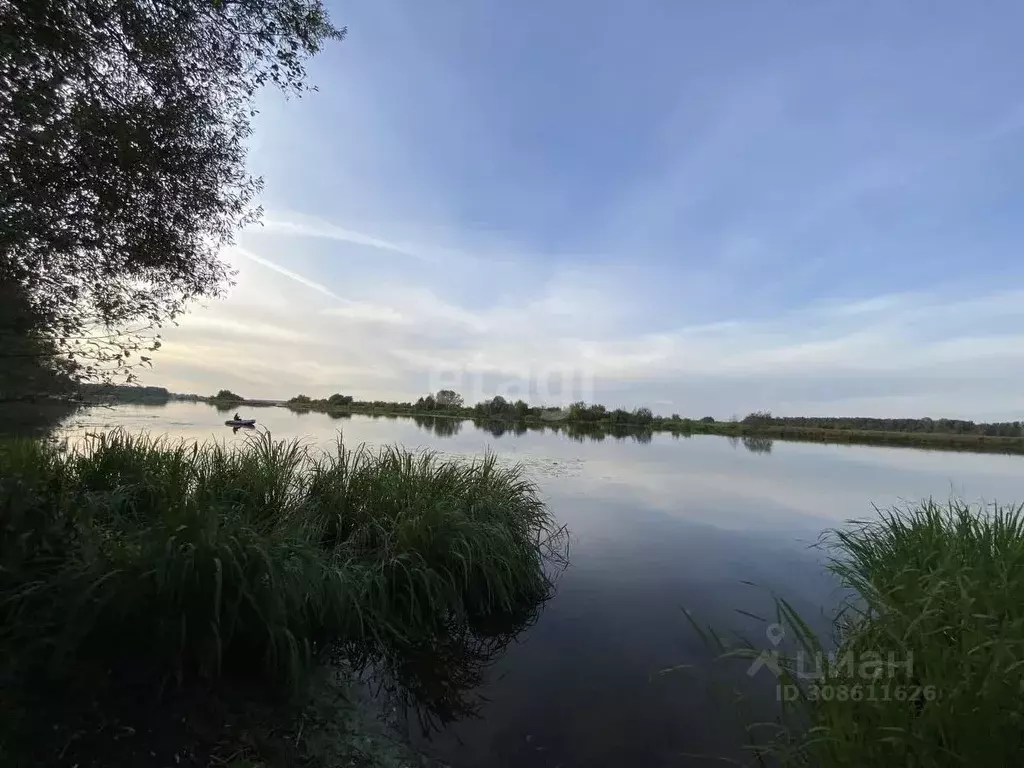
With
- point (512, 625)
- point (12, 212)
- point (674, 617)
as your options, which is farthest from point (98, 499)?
point (674, 617)

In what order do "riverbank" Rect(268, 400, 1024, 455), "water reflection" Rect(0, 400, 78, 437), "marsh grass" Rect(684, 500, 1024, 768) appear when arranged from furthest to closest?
1. "riverbank" Rect(268, 400, 1024, 455)
2. "water reflection" Rect(0, 400, 78, 437)
3. "marsh grass" Rect(684, 500, 1024, 768)

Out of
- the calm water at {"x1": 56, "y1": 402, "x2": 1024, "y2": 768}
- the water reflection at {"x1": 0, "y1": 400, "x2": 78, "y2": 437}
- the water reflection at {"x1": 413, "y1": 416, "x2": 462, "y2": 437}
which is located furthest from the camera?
the water reflection at {"x1": 413, "y1": 416, "x2": 462, "y2": 437}

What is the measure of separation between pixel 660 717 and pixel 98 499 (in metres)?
5.05

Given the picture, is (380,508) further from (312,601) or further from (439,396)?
(439,396)

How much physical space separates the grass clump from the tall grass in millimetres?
15

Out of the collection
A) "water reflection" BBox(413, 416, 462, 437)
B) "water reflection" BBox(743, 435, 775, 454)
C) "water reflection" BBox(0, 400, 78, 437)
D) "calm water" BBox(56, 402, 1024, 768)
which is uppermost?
"water reflection" BBox(0, 400, 78, 437)

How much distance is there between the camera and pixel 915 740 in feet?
6.07

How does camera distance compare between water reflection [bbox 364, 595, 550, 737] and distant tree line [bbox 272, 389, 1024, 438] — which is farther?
distant tree line [bbox 272, 389, 1024, 438]

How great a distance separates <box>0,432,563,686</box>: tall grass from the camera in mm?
2637

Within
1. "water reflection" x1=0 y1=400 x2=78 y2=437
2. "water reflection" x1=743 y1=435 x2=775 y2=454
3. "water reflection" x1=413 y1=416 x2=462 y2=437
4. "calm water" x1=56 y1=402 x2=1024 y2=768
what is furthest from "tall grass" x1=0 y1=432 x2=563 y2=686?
"water reflection" x1=743 y1=435 x2=775 y2=454

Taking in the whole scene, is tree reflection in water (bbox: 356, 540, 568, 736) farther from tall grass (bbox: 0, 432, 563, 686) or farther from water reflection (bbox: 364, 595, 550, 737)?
tall grass (bbox: 0, 432, 563, 686)

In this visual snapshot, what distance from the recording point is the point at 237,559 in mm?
3113

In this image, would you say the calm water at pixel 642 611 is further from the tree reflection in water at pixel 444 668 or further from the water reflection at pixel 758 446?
the water reflection at pixel 758 446

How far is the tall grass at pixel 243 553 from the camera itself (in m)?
2.64
